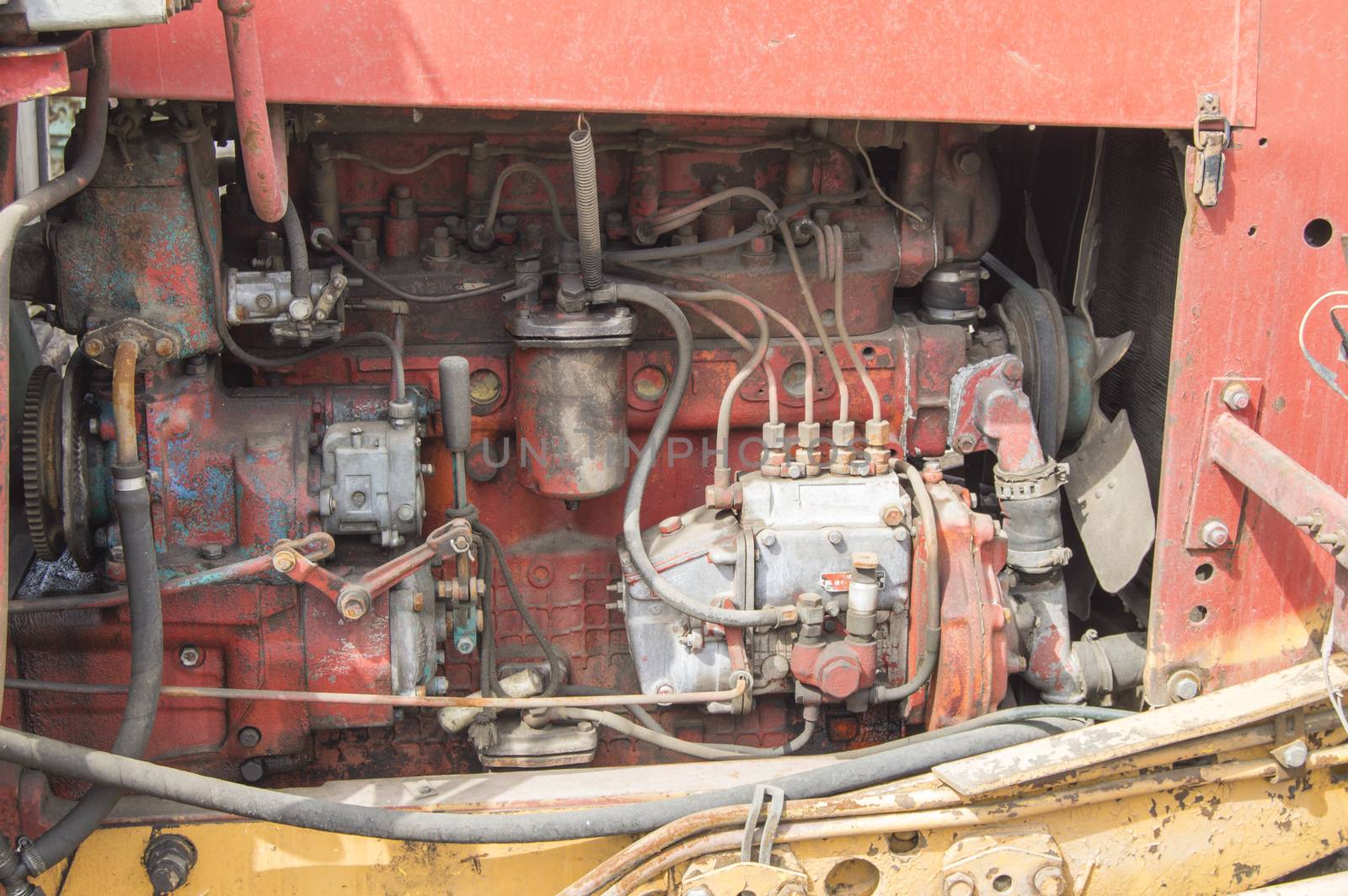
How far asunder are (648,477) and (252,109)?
39.0 inches

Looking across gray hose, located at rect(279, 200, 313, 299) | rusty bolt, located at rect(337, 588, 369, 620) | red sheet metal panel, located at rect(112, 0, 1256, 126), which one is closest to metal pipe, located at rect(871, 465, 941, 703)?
red sheet metal panel, located at rect(112, 0, 1256, 126)

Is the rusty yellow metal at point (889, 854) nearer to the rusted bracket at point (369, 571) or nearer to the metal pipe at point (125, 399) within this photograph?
the rusted bracket at point (369, 571)

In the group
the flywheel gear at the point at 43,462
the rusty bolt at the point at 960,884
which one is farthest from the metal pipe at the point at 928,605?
the flywheel gear at the point at 43,462

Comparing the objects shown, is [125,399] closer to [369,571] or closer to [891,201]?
[369,571]

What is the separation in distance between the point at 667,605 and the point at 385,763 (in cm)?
65

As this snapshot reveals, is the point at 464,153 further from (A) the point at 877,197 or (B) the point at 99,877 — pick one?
(B) the point at 99,877

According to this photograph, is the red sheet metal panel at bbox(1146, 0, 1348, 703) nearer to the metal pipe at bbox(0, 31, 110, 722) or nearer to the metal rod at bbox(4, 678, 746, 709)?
the metal rod at bbox(4, 678, 746, 709)

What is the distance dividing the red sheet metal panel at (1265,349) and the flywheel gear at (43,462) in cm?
182

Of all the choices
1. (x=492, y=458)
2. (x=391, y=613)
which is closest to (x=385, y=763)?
(x=391, y=613)

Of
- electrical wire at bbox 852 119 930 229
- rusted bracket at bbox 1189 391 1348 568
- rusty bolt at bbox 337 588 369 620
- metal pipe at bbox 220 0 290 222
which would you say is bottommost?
rusty bolt at bbox 337 588 369 620

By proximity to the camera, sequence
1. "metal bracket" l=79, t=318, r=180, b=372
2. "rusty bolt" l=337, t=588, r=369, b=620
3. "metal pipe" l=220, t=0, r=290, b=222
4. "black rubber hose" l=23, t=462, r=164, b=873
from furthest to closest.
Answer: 1. "rusty bolt" l=337, t=588, r=369, b=620
2. "metal bracket" l=79, t=318, r=180, b=372
3. "black rubber hose" l=23, t=462, r=164, b=873
4. "metal pipe" l=220, t=0, r=290, b=222

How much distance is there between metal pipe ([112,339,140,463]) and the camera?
6.28 feet

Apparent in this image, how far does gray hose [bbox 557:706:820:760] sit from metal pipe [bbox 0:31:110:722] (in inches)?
39.5

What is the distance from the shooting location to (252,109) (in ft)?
5.94
